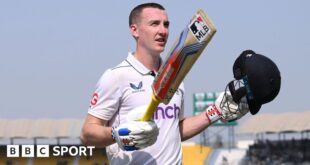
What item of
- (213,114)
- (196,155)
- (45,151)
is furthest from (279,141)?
(213,114)

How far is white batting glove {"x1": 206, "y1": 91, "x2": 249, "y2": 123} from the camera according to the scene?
5.78 m

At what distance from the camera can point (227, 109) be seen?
600cm

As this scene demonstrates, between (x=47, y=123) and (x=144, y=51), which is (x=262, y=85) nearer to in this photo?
(x=144, y=51)

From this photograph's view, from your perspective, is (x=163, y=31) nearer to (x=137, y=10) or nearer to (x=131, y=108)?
(x=137, y=10)

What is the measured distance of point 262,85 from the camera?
5.32m

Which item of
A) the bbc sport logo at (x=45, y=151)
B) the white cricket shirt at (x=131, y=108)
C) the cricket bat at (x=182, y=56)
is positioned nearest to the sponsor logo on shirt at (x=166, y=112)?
the white cricket shirt at (x=131, y=108)

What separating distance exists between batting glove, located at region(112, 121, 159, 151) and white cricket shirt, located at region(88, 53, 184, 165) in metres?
0.70

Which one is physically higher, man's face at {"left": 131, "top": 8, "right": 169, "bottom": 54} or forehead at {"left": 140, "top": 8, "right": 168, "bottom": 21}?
forehead at {"left": 140, "top": 8, "right": 168, "bottom": 21}

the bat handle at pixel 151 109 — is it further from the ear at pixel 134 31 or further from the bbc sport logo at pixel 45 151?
the bbc sport logo at pixel 45 151

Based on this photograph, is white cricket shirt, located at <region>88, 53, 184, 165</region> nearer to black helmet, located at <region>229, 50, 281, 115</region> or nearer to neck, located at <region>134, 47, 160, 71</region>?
neck, located at <region>134, 47, 160, 71</region>

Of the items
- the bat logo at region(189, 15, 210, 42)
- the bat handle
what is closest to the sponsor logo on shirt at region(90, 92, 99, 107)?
the bat handle

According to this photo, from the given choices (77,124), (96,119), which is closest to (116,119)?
(96,119)

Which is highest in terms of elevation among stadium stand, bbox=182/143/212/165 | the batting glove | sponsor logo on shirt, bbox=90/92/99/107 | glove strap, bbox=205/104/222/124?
sponsor logo on shirt, bbox=90/92/99/107

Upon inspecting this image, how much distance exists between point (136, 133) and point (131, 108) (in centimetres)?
85
